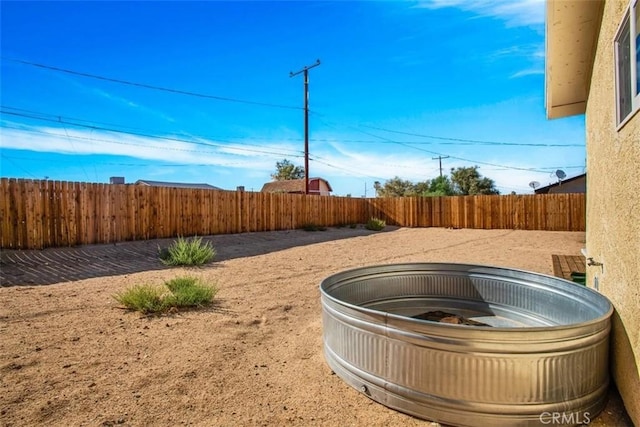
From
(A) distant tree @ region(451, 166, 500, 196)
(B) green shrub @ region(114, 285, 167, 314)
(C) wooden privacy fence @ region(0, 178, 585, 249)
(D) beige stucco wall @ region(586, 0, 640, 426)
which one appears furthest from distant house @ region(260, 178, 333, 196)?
(D) beige stucco wall @ region(586, 0, 640, 426)

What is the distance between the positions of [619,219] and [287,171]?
42.3 metres

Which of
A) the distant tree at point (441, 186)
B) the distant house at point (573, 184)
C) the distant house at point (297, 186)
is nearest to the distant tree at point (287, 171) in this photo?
the distant house at point (297, 186)

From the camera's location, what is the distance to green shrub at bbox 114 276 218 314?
3.85 meters

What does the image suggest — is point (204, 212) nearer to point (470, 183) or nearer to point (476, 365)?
point (476, 365)

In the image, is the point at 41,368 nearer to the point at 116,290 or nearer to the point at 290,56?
the point at 116,290

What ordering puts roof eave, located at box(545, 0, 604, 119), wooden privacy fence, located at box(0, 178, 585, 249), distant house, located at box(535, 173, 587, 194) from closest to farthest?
roof eave, located at box(545, 0, 604, 119), wooden privacy fence, located at box(0, 178, 585, 249), distant house, located at box(535, 173, 587, 194)

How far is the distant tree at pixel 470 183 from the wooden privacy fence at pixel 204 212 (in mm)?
20324

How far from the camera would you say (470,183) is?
36250mm

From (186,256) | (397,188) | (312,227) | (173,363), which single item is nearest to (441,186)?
(397,188)

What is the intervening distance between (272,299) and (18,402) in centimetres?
281

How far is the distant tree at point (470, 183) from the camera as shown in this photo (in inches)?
1403

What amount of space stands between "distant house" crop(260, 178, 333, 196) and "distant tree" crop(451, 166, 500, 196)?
14.9 metres

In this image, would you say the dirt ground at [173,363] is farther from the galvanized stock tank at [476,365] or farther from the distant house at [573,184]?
the distant house at [573,184]

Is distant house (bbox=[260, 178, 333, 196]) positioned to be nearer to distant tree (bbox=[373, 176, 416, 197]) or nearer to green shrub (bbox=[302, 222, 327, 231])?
distant tree (bbox=[373, 176, 416, 197])
